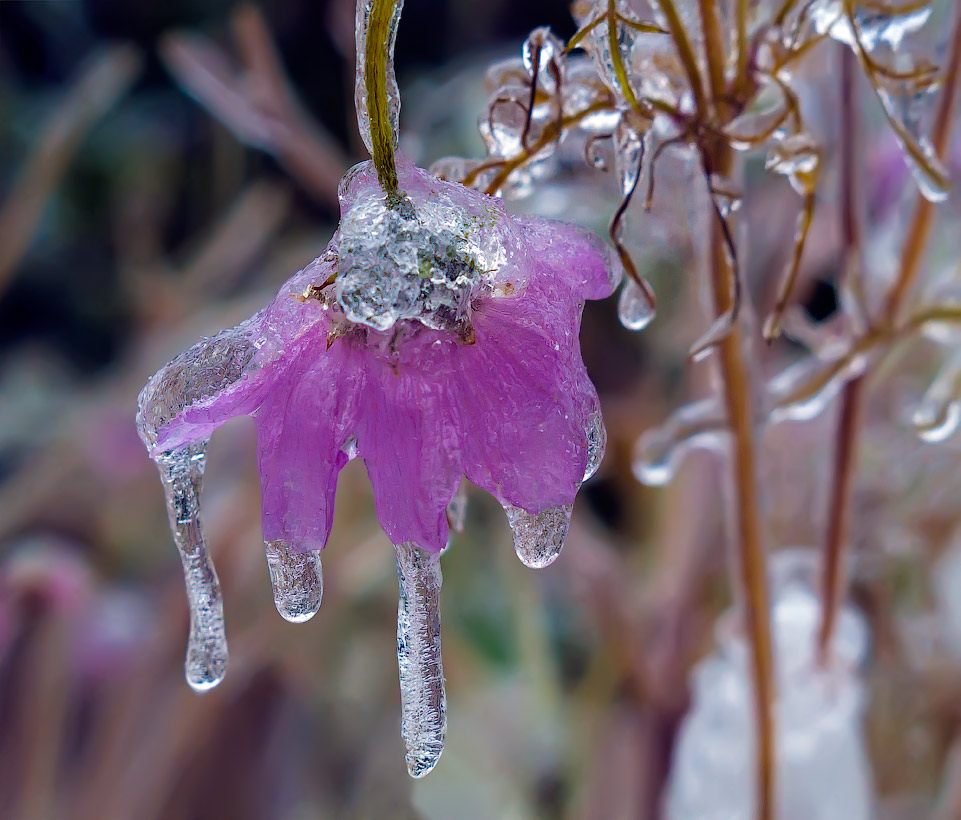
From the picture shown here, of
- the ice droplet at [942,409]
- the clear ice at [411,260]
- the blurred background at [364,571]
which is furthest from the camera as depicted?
the blurred background at [364,571]

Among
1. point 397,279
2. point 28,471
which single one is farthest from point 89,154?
point 397,279

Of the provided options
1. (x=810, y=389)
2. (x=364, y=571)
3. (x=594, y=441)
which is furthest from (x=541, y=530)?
(x=364, y=571)

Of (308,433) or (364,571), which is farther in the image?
(364,571)

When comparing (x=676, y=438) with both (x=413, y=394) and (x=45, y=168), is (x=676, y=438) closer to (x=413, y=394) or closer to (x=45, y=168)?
(x=413, y=394)

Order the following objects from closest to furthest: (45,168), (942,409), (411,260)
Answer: (411,260)
(942,409)
(45,168)

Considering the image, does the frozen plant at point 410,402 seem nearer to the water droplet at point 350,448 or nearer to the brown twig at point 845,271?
the water droplet at point 350,448

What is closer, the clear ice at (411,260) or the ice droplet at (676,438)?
the clear ice at (411,260)

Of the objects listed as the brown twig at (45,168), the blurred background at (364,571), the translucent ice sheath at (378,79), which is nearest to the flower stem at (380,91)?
the translucent ice sheath at (378,79)

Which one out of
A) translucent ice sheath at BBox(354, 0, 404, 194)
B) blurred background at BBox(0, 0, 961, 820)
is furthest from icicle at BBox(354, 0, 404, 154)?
blurred background at BBox(0, 0, 961, 820)
